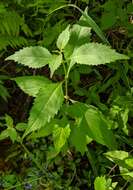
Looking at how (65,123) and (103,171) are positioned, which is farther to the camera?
(103,171)

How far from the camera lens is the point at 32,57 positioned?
143 centimetres

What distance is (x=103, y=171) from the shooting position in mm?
2023

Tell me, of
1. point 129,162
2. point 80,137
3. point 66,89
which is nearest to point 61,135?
point 80,137

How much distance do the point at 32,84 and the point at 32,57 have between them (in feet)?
0.39

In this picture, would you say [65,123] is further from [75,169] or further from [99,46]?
[75,169]

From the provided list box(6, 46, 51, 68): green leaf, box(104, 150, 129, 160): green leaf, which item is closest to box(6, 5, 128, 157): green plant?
box(6, 46, 51, 68): green leaf

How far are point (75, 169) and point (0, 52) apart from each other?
85 centimetres

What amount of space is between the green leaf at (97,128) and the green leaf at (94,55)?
9.2 inches

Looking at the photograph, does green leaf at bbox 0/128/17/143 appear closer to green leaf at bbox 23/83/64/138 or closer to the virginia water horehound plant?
the virginia water horehound plant

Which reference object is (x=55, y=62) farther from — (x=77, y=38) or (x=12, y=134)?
(x=12, y=134)

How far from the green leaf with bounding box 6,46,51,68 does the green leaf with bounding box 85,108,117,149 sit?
0.86ft

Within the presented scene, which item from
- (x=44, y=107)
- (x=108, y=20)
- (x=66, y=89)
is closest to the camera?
(x=44, y=107)

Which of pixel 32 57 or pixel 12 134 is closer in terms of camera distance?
pixel 32 57

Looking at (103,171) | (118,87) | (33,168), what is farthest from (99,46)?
(33,168)
